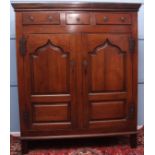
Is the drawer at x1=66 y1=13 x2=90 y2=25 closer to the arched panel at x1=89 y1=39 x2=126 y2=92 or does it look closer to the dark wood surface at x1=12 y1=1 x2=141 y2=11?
the dark wood surface at x1=12 y1=1 x2=141 y2=11

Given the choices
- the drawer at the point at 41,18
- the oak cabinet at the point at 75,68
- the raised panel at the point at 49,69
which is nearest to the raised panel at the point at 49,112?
the oak cabinet at the point at 75,68

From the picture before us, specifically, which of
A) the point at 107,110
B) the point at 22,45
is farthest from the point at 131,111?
the point at 22,45

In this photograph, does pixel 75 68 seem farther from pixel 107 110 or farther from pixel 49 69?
pixel 107 110

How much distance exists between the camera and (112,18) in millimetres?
1301

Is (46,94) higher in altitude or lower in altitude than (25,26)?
lower

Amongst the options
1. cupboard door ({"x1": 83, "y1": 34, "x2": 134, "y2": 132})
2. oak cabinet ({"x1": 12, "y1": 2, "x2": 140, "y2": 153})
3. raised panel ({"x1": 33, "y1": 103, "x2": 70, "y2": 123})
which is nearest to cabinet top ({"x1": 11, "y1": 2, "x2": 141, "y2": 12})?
oak cabinet ({"x1": 12, "y1": 2, "x2": 140, "y2": 153})

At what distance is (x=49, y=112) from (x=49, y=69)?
287 millimetres

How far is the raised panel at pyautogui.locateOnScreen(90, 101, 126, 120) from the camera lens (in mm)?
1343

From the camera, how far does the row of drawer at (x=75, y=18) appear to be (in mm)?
1256

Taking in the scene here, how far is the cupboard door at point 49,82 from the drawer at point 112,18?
8.6 inches

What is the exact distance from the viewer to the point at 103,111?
4.42 ft
